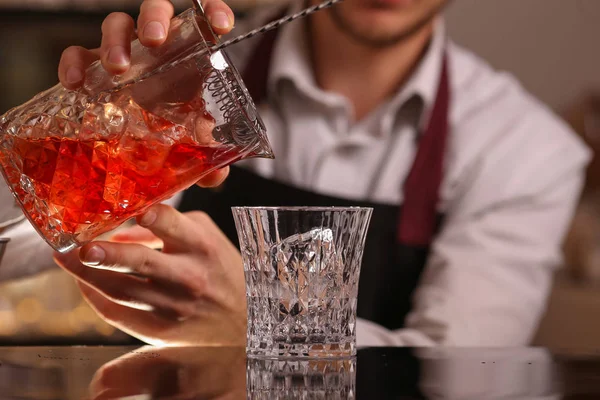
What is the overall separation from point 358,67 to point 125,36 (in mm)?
1267

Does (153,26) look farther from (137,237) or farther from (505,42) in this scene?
(505,42)

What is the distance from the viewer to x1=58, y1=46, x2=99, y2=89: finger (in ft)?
2.14

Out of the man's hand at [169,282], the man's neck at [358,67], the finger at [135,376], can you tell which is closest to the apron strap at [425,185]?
the man's neck at [358,67]

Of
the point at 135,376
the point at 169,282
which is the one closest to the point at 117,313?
the point at 169,282

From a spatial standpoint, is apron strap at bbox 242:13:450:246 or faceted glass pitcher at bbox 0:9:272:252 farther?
apron strap at bbox 242:13:450:246

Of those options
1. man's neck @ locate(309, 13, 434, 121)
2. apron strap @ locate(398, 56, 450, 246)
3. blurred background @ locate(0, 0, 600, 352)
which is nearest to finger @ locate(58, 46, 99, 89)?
apron strap @ locate(398, 56, 450, 246)

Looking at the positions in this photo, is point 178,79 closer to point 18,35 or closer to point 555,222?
point 555,222

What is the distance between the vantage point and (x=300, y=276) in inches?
24.9

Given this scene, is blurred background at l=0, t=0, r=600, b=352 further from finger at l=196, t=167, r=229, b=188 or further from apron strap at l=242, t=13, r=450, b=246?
finger at l=196, t=167, r=229, b=188

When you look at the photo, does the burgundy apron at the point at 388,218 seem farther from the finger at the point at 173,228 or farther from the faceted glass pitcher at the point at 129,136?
the faceted glass pitcher at the point at 129,136

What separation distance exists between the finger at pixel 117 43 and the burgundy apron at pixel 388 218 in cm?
96

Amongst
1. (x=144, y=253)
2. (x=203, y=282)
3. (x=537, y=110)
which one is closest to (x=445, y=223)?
(x=537, y=110)

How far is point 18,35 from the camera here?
2746 mm

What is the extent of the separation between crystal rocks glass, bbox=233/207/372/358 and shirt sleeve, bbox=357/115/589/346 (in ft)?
2.84
